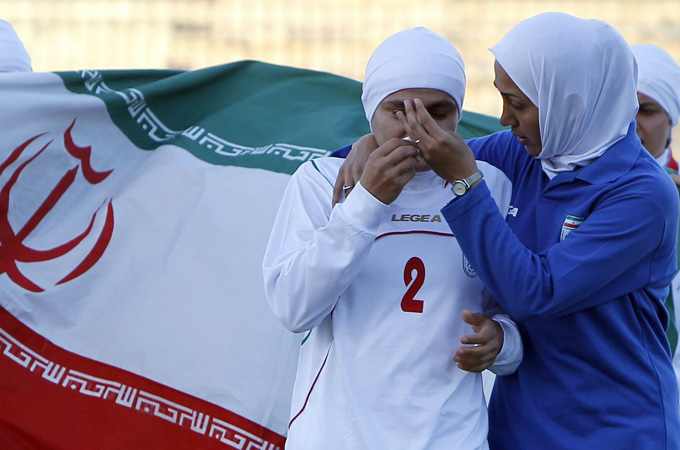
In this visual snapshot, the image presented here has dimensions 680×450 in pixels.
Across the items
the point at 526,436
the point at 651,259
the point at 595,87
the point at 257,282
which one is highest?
the point at 595,87

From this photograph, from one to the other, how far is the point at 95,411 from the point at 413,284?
1.63 m

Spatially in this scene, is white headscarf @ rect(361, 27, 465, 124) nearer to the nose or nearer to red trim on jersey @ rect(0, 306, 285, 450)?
the nose

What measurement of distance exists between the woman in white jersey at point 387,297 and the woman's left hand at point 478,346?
44 mm

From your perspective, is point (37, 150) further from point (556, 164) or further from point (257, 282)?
point (556, 164)

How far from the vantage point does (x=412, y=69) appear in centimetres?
280

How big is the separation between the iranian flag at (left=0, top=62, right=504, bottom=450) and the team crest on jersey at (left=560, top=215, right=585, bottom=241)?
1406 mm

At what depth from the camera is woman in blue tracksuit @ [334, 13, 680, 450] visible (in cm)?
263

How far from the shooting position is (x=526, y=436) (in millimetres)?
2740

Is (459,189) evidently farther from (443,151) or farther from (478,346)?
(478,346)

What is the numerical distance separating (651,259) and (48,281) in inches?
87.6

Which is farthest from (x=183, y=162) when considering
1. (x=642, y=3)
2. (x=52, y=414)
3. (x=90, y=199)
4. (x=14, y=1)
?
(x=642, y=3)

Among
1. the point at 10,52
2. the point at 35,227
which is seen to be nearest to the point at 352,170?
the point at 35,227

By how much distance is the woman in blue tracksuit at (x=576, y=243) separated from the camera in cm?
263

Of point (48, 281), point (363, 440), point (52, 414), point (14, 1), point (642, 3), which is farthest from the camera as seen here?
point (642, 3)
